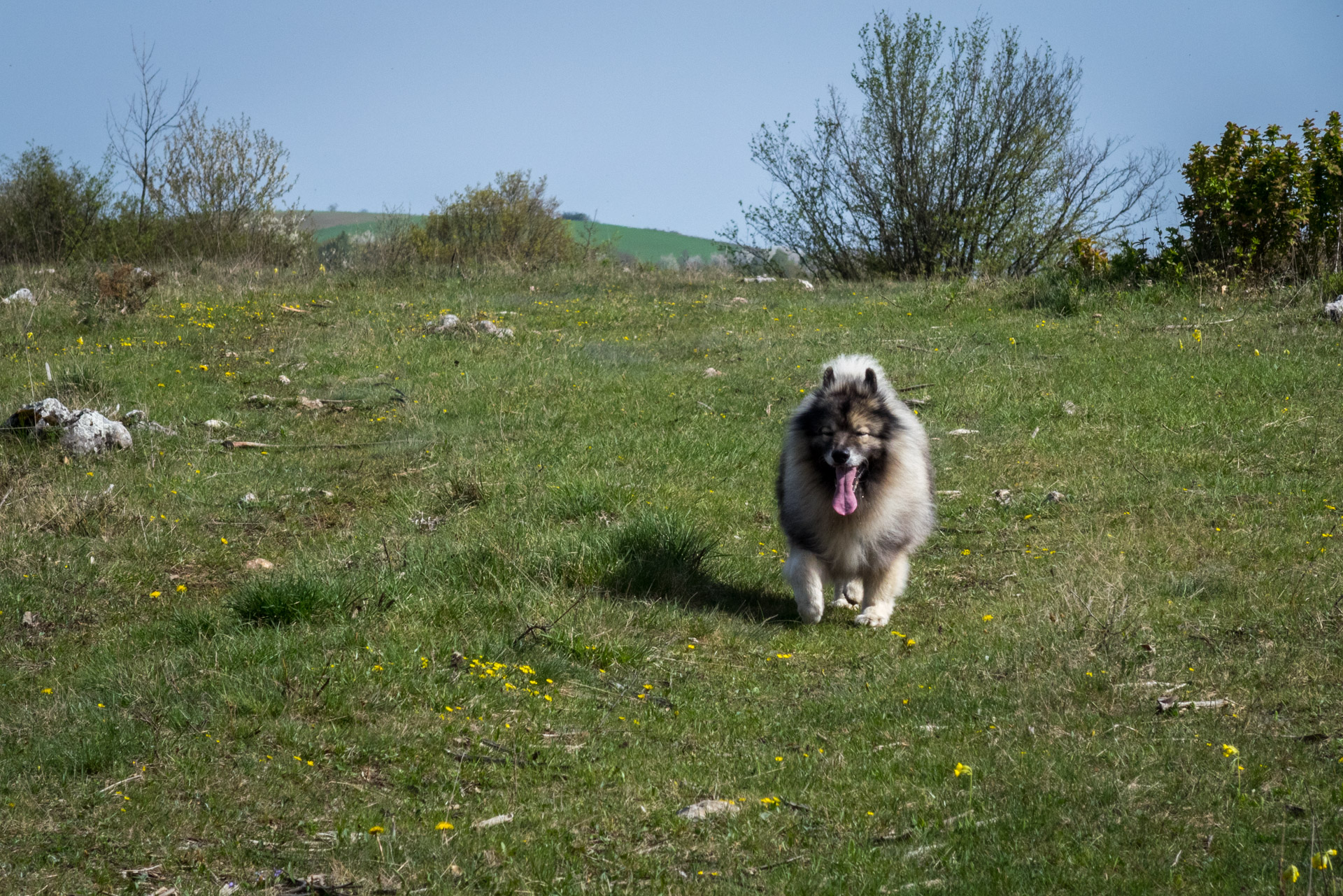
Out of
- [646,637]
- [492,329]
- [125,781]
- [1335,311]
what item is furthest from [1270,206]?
[125,781]

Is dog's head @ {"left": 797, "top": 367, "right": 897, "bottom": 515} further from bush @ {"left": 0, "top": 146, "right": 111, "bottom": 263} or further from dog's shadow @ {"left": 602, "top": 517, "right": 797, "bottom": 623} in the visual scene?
bush @ {"left": 0, "top": 146, "right": 111, "bottom": 263}

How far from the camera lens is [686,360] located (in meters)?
15.2

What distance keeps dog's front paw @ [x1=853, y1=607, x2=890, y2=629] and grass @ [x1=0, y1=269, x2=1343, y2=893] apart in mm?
96

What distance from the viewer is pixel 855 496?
7.31 m

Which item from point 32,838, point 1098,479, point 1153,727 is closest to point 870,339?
point 1098,479

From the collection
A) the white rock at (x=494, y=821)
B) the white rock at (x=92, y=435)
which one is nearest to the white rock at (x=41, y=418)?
the white rock at (x=92, y=435)

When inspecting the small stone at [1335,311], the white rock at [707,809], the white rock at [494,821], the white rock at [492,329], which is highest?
the small stone at [1335,311]

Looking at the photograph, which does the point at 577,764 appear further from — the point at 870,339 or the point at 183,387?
the point at 870,339

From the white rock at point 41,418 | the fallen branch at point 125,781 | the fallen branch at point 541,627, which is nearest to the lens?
the fallen branch at point 125,781

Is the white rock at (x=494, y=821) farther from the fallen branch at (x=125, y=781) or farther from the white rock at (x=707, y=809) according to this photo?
the fallen branch at (x=125, y=781)

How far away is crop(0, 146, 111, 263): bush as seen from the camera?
85.7 ft

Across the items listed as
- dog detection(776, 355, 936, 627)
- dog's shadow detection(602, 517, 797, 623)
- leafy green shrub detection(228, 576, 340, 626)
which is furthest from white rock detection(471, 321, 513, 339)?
leafy green shrub detection(228, 576, 340, 626)

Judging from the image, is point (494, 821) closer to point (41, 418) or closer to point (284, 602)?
point (284, 602)

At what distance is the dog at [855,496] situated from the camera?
7.29m
